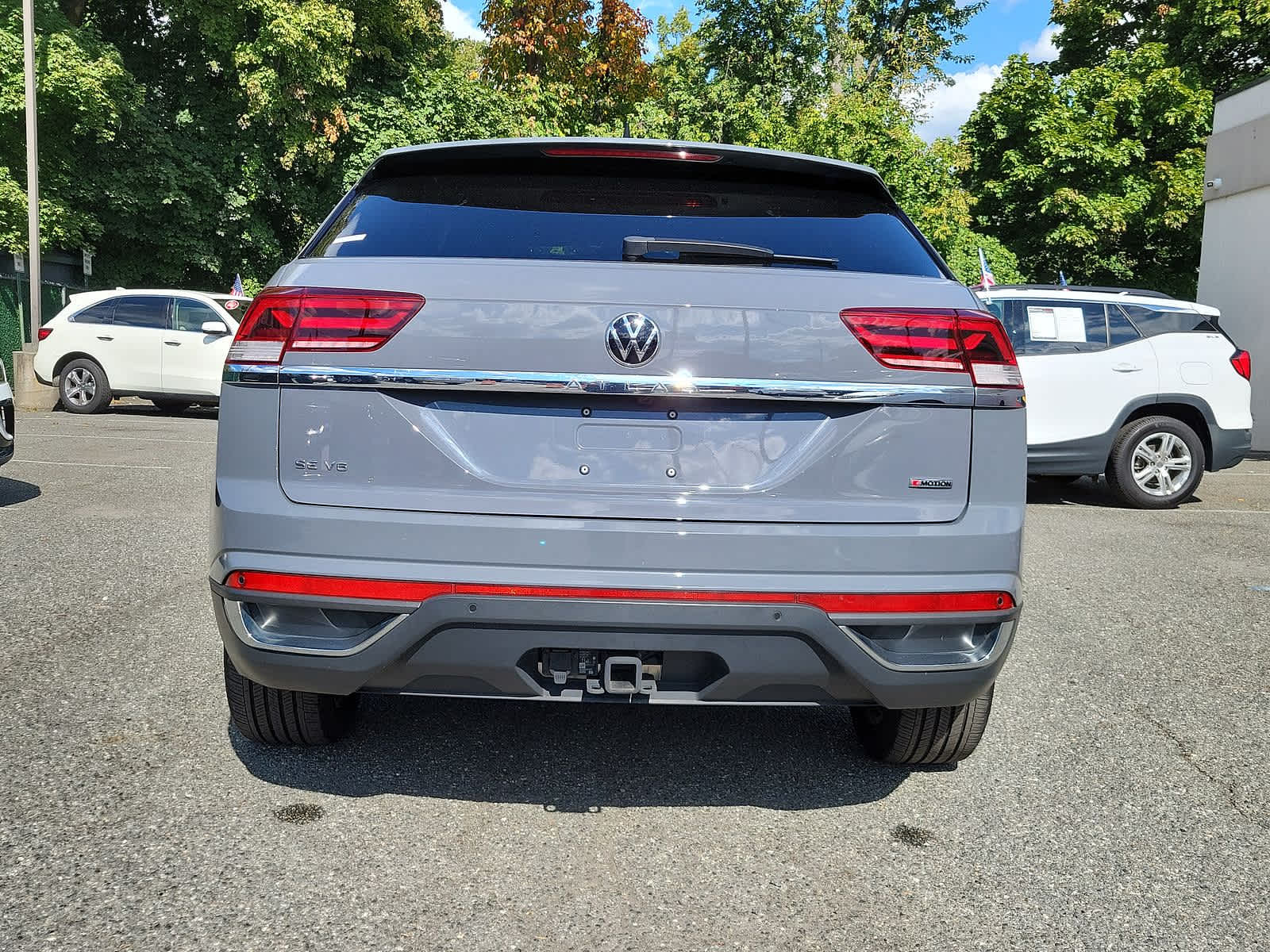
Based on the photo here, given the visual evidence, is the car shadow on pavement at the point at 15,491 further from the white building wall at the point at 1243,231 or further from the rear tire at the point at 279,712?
the white building wall at the point at 1243,231

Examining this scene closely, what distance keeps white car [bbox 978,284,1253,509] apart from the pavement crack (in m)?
5.51

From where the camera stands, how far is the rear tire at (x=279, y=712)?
321cm

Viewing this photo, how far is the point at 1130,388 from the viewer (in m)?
9.42

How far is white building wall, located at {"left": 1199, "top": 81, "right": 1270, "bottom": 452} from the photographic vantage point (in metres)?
16.1

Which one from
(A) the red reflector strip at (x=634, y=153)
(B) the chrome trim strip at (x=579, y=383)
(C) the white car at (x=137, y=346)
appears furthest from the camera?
(C) the white car at (x=137, y=346)

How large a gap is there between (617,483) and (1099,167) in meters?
26.1

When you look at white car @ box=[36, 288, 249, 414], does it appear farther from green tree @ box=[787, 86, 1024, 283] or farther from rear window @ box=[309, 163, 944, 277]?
rear window @ box=[309, 163, 944, 277]

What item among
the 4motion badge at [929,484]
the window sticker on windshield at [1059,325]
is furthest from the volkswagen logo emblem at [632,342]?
the window sticker on windshield at [1059,325]

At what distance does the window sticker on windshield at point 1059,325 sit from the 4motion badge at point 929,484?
7.45 meters

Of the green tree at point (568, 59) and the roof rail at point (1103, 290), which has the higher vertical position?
the green tree at point (568, 59)

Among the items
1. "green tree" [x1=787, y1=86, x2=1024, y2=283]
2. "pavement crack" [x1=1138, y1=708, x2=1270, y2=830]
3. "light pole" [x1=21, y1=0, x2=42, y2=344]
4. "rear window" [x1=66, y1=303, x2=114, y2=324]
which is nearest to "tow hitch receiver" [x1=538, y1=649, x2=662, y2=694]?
"pavement crack" [x1=1138, y1=708, x2=1270, y2=830]

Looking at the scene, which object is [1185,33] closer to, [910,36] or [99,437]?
[910,36]

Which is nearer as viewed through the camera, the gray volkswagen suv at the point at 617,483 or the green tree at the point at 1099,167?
the gray volkswagen suv at the point at 617,483

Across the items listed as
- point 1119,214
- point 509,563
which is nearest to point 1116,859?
point 509,563
